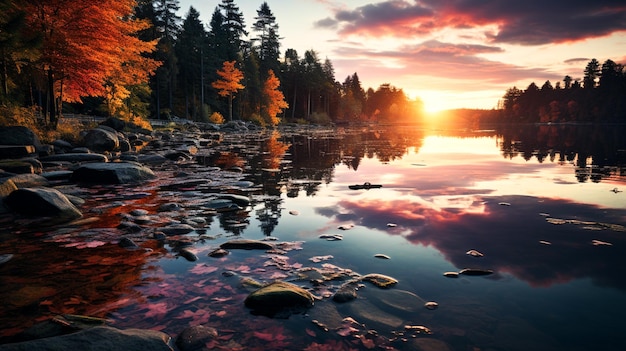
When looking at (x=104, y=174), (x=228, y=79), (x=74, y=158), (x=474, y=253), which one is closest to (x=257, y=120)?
(x=228, y=79)

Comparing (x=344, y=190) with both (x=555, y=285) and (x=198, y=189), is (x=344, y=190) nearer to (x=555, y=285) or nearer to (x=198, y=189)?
(x=198, y=189)

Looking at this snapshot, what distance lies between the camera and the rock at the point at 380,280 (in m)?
4.02

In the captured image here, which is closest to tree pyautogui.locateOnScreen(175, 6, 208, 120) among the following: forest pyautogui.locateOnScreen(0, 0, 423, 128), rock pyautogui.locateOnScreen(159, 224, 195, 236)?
forest pyautogui.locateOnScreen(0, 0, 423, 128)

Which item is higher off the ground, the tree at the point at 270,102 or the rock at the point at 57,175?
the tree at the point at 270,102

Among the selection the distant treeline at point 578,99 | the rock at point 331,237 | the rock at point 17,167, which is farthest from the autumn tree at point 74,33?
the distant treeline at point 578,99

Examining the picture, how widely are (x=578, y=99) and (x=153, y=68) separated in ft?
397

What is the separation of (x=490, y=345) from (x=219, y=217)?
529cm

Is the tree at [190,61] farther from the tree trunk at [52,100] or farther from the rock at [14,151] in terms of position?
the rock at [14,151]

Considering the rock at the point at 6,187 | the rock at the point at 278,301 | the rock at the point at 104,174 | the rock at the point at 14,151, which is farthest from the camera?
the rock at the point at 14,151

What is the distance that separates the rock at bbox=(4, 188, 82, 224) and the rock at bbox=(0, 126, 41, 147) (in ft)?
28.0

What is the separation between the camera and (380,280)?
13.5 ft

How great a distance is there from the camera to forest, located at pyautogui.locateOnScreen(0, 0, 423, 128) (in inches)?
608

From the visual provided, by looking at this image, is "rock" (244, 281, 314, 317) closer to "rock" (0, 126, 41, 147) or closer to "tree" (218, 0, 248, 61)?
"rock" (0, 126, 41, 147)

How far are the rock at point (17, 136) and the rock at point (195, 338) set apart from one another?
1447cm
